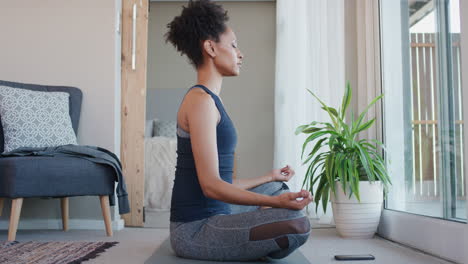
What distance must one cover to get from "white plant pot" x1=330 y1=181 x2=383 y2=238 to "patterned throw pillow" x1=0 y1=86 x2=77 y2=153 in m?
1.70

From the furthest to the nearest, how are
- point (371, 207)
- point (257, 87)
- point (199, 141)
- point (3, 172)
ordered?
point (257, 87) < point (371, 207) < point (3, 172) < point (199, 141)

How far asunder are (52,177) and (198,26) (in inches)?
58.4

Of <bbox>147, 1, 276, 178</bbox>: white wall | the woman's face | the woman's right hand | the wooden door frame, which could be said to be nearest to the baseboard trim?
the wooden door frame

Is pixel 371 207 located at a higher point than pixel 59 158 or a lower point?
lower

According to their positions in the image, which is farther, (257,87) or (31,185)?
(257,87)

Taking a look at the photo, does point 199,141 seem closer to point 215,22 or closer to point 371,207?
point 215,22

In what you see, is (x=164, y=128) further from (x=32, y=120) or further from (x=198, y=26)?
(x=198, y=26)

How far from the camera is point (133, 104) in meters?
3.76

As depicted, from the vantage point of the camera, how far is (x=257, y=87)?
6.70 metres

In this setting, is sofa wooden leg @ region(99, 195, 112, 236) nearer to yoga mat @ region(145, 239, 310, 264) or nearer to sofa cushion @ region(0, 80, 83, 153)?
sofa cushion @ region(0, 80, 83, 153)

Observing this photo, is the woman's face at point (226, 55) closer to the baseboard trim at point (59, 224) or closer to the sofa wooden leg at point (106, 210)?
the sofa wooden leg at point (106, 210)

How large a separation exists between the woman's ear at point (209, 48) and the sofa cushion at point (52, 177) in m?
1.41

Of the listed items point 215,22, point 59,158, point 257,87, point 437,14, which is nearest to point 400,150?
point 437,14

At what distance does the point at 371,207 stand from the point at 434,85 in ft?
2.86
